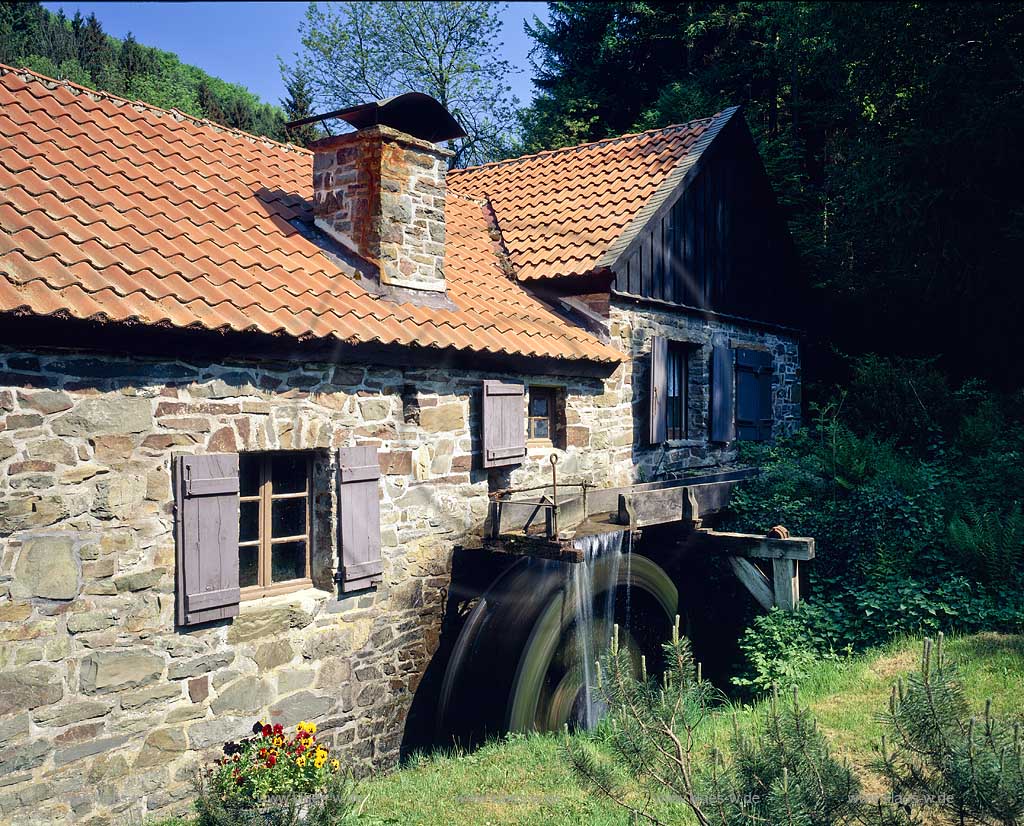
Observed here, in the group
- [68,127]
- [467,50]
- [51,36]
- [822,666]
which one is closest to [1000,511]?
[822,666]

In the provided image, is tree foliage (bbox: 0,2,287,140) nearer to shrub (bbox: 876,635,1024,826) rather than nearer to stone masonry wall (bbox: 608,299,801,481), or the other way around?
stone masonry wall (bbox: 608,299,801,481)

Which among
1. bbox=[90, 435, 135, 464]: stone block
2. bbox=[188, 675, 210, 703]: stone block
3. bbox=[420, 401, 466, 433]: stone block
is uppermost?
bbox=[420, 401, 466, 433]: stone block

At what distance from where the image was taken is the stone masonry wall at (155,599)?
4.59 metres

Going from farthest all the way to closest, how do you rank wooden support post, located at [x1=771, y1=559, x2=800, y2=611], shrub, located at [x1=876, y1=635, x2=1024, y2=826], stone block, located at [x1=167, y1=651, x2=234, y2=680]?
wooden support post, located at [x1=771, y1=559, x2=800, y2=611], stone block, located at [x1=167, y1=651, x2=234, y2=680], shrub, located at [x1=876, y1=635, x2=1024, y2=826]

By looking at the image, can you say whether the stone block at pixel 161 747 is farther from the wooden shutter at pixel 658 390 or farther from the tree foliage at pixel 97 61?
the tree foliage at pixel 97 61

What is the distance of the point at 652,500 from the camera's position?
8.20 meters

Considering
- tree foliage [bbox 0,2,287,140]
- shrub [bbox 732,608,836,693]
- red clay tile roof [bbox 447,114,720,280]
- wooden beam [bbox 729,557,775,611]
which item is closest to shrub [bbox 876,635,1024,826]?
shrub [bbox 732,608,836,693]

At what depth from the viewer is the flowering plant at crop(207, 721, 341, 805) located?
15.5ft

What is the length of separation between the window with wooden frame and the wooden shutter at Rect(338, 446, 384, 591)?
5.10 meters

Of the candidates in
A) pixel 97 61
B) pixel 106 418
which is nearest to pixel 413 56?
pixel 97 61

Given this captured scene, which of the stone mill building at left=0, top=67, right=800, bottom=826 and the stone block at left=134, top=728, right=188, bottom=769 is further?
the stone block at left=134, top=728, right=188, bottom=769

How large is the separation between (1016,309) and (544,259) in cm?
723

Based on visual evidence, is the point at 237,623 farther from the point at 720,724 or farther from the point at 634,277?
the point at 634,277

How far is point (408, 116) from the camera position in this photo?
7.44 meters
